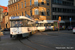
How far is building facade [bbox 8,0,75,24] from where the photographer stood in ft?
119

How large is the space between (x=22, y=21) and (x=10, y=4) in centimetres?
4193

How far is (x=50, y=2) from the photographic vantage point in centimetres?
3866

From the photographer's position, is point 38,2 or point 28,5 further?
point 28,5

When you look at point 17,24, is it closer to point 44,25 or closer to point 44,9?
point 44,25

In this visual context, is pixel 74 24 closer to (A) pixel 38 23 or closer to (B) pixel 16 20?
(A) pixel 38 23

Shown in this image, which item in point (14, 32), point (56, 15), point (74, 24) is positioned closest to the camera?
point (14, 32)

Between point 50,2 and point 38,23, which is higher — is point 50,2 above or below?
above

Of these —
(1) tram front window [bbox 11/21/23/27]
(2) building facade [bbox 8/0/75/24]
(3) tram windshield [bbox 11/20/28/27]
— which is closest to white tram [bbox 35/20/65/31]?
(2) building facade [bbox 8/0/75/24]

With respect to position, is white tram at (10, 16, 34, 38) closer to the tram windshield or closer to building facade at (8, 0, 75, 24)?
the tram windshield

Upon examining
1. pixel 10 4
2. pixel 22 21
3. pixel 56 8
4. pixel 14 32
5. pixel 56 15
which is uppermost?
pixel 10 4

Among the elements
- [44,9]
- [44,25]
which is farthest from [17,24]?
[44,9]

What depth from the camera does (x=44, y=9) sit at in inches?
1471

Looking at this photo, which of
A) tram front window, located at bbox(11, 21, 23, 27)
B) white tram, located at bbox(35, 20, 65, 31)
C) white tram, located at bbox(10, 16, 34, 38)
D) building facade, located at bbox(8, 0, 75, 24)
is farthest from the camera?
building facade, located at bbox(8, 0, 75, 24)

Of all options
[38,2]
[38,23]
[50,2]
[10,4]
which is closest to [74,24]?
[50,2]
